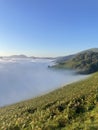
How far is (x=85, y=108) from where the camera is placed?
21.5 m

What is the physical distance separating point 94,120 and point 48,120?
431 cm

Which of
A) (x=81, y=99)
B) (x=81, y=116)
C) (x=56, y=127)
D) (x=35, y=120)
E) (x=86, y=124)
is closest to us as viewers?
(x=86, y=124)

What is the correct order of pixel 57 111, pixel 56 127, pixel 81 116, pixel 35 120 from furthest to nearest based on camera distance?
pixel 57 111
pixel 35 120
pixel 81 116
pixel 56 127

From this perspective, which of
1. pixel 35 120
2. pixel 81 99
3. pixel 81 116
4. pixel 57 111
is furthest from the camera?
pixel 81 99

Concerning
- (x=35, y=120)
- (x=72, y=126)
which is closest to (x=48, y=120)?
(x=35, y=120)

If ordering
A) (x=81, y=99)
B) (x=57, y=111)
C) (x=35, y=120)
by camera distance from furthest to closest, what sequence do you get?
(x=81, y=99), (x=57, y=111), (x=35, y=120)

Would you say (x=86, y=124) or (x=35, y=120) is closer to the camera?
(x=86, y=124)

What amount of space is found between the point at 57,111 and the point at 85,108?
8.88 ft

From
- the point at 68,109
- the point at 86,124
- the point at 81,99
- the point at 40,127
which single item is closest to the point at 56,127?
the point at 40,127

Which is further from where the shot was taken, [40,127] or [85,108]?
[85,108]

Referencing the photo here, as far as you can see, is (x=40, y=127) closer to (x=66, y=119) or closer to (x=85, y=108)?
(x=66, y=119)

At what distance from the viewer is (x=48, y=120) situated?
65.6ft

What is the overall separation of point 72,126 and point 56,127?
1.44 m

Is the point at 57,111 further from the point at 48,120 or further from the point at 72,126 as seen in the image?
the point at 72,126
